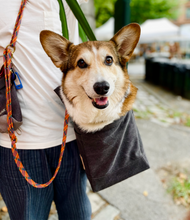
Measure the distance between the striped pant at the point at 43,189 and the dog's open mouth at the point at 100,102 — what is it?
0.40 metres

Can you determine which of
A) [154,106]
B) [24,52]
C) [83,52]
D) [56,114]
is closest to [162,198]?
[56,114]

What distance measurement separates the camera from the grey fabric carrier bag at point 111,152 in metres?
1.30

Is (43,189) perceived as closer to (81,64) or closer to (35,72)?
(35,72)

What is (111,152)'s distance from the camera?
52.6 inches

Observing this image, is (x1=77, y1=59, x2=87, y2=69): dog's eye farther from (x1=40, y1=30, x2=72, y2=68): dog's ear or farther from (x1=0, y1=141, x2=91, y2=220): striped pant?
(x1=0, y1=141, x2=91, y2=220): striped pant

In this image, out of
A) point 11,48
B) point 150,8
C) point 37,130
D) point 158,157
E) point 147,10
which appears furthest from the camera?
point 147,10

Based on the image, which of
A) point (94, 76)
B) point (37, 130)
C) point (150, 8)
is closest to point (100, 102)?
point (94, 76)

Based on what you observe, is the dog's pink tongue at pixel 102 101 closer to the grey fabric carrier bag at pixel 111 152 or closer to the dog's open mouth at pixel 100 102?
the dog's open mouth at pixel 100 102

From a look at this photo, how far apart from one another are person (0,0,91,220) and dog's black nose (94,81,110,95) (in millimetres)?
337

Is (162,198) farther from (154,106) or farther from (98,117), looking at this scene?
(154,106)

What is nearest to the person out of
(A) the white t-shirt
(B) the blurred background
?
(A) the white t-shirt

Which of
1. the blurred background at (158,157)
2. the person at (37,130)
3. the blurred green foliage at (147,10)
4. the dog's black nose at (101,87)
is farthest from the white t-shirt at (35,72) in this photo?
the blurred green foliage at (147,10)

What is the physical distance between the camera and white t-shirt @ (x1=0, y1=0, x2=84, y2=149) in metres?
1.24

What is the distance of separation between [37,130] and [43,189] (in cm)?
46
